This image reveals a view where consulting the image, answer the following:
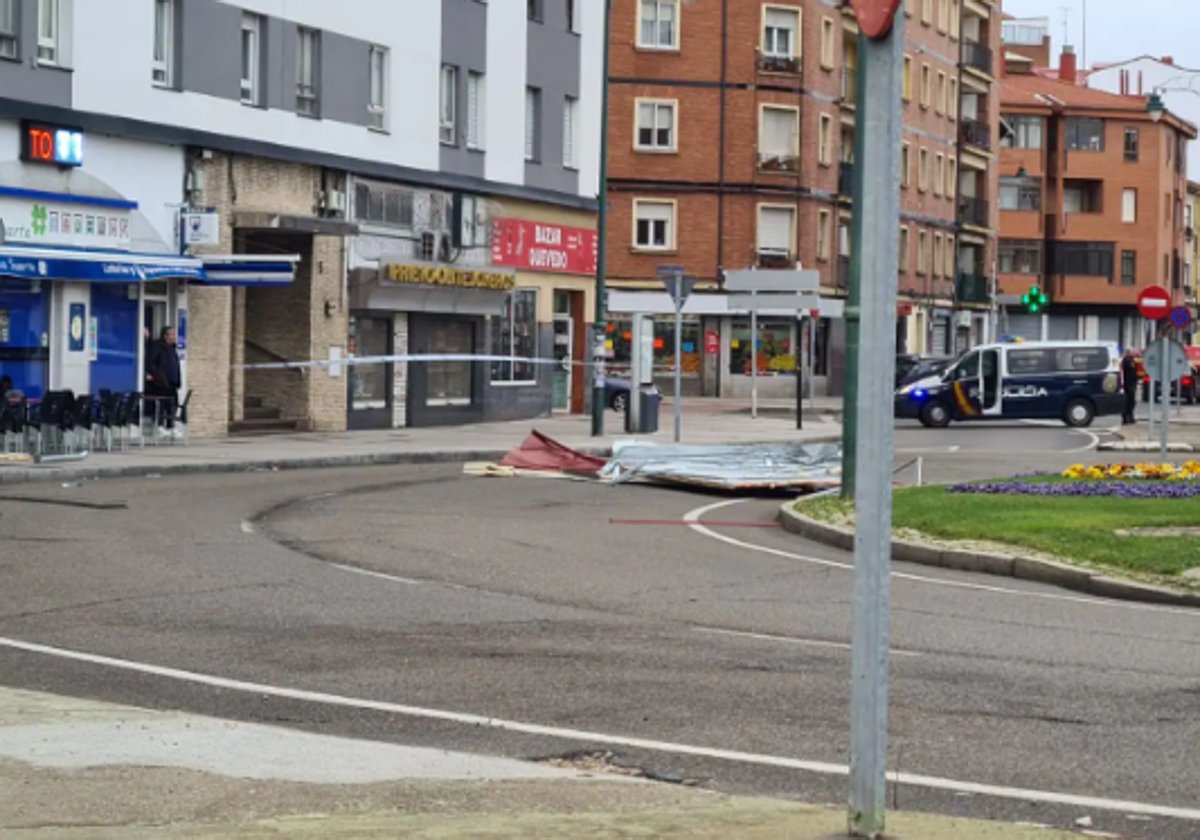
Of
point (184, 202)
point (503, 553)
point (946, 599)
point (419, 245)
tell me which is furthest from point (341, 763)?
point (419, 245)

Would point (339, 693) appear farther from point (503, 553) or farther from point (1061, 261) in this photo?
point (1061, 261)

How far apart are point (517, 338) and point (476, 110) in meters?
5.41

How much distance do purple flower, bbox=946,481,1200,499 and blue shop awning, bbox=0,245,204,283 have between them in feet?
40.9

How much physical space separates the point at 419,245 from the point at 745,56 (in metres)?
30.1

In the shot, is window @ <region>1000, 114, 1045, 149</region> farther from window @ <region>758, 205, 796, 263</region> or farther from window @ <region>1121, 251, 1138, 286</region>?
window @ <region>758, 205, 796, 263</region>

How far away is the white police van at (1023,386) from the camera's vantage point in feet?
168

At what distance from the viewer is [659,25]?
68.8m

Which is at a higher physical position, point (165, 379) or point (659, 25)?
point (659, 25)

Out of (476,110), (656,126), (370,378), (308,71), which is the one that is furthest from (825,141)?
(308,71)

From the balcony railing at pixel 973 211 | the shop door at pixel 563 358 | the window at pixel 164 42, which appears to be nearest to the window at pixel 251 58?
the window at pixel 164 42

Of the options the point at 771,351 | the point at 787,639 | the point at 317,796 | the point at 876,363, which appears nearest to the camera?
the point at 876,363

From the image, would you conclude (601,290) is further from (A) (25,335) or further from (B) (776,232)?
(B) (776,232)

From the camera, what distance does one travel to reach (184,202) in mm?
33469

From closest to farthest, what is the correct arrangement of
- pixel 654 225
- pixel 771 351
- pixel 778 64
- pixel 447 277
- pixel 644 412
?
pixel 447 277
pixel 644 412
pixel 654 225
pixel 778 64
pixel 771 351
